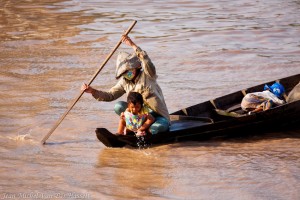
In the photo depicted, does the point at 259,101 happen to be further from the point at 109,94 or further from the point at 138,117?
the point at 109,94

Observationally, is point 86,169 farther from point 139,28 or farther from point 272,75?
point 139,28

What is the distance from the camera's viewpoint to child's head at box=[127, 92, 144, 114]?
283 inches

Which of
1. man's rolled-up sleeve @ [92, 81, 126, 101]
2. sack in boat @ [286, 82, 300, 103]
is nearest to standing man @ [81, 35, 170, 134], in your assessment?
man's rolled-up sleeve @ [92, 81, 126, 101]

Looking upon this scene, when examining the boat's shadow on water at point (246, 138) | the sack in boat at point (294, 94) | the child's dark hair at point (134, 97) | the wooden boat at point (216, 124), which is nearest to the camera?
the child's dark hair at point (134, 97)

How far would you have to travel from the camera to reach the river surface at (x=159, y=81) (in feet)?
22.2

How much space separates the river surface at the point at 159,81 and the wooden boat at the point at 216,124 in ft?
0.45

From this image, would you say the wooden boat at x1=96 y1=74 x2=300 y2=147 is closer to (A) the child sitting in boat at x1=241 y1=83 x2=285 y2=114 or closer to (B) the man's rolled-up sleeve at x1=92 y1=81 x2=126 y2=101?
(A) the child sitting in boat at x1=241 y1=83 x2=285 y2=114

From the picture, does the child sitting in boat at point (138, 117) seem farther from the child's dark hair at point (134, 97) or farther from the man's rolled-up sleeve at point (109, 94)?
the man's rolled-up sleeve at point (109, 94)

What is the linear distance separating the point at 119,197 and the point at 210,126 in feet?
4.93

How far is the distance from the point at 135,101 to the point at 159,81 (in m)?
3.67

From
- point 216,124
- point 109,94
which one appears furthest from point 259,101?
point 109,94

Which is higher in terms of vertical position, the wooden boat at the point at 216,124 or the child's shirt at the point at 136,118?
the child's shirt at the point at 136,118

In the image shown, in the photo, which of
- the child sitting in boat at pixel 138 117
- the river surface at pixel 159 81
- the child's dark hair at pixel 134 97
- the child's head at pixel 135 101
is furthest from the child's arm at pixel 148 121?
the river surface at pixel 159 81

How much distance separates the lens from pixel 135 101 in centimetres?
718
